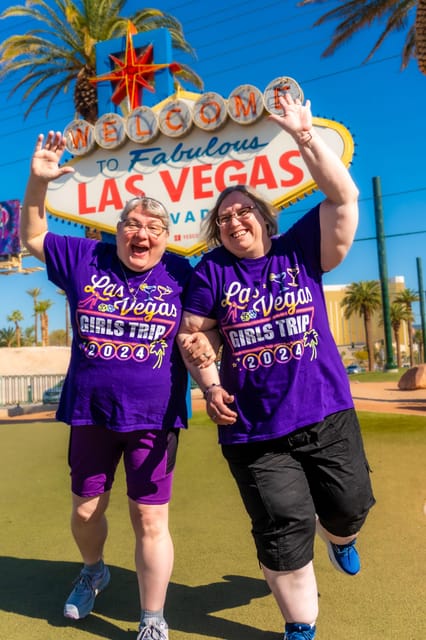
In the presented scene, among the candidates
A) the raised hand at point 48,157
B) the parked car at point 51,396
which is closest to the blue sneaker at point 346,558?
the raised hand at point 48,157

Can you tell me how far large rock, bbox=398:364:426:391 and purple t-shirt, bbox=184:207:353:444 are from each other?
16.5 m

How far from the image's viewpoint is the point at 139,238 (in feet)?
8.18

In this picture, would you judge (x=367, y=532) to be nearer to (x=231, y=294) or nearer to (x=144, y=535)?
(x=144, y=535)

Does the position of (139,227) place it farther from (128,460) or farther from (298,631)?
(298,631)

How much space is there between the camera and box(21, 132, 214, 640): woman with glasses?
2.37 meters

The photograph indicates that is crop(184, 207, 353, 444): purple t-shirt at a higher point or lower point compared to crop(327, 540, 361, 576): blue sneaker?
higher

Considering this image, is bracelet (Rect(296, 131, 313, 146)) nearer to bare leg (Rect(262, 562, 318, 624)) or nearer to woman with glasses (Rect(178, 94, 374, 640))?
woman with glasses (Rect(178, 94, 374, 640))

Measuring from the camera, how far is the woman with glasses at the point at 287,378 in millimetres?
2180

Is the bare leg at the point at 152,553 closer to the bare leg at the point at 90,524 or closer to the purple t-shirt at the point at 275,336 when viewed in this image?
the bare leg at the point at 90,524

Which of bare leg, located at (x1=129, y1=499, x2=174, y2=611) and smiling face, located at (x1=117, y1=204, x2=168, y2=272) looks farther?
smiling face, located at (x1=117, y1=204, x2=168, y2=272)

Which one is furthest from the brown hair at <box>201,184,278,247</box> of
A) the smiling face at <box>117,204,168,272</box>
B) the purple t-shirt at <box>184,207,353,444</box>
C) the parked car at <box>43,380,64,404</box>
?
the parked car at <box>43,380,64,404</box>

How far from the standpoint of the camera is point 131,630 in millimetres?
2418

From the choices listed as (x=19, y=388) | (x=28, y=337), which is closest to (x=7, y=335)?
(x=28, y=337)

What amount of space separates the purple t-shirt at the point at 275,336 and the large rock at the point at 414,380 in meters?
16.5
